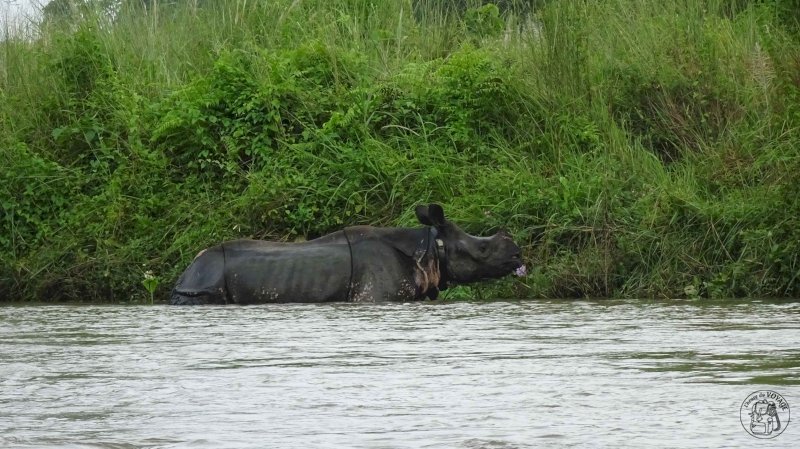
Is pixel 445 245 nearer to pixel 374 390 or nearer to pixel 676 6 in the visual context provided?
pixel 676 6

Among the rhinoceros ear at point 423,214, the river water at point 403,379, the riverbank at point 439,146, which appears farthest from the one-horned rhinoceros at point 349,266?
the river water at point 403,379

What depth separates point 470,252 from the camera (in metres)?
11.1

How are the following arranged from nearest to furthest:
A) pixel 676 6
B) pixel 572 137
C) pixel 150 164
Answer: pixel 572 137 → pixel 150 164 → pixel 676 6

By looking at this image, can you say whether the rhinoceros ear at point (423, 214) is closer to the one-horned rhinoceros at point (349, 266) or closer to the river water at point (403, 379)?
the one-horned rhinoceros at point (349, 266)

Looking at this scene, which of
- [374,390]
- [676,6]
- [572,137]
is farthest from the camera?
[676,6]

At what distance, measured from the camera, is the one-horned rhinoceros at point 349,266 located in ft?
36.0

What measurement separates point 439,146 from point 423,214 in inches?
63.7

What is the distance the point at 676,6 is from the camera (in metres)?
14.0

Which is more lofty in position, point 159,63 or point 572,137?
point 159,63

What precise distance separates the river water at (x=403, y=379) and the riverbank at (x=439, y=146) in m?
1.91

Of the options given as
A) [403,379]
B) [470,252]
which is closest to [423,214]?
[470,252]

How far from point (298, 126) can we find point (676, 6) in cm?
377

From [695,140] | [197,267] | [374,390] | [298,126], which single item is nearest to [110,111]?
[298,126]

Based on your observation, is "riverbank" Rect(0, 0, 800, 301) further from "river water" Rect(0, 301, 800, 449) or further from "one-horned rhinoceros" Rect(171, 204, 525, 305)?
"river water" Rect(0, 301, 800, 449)
